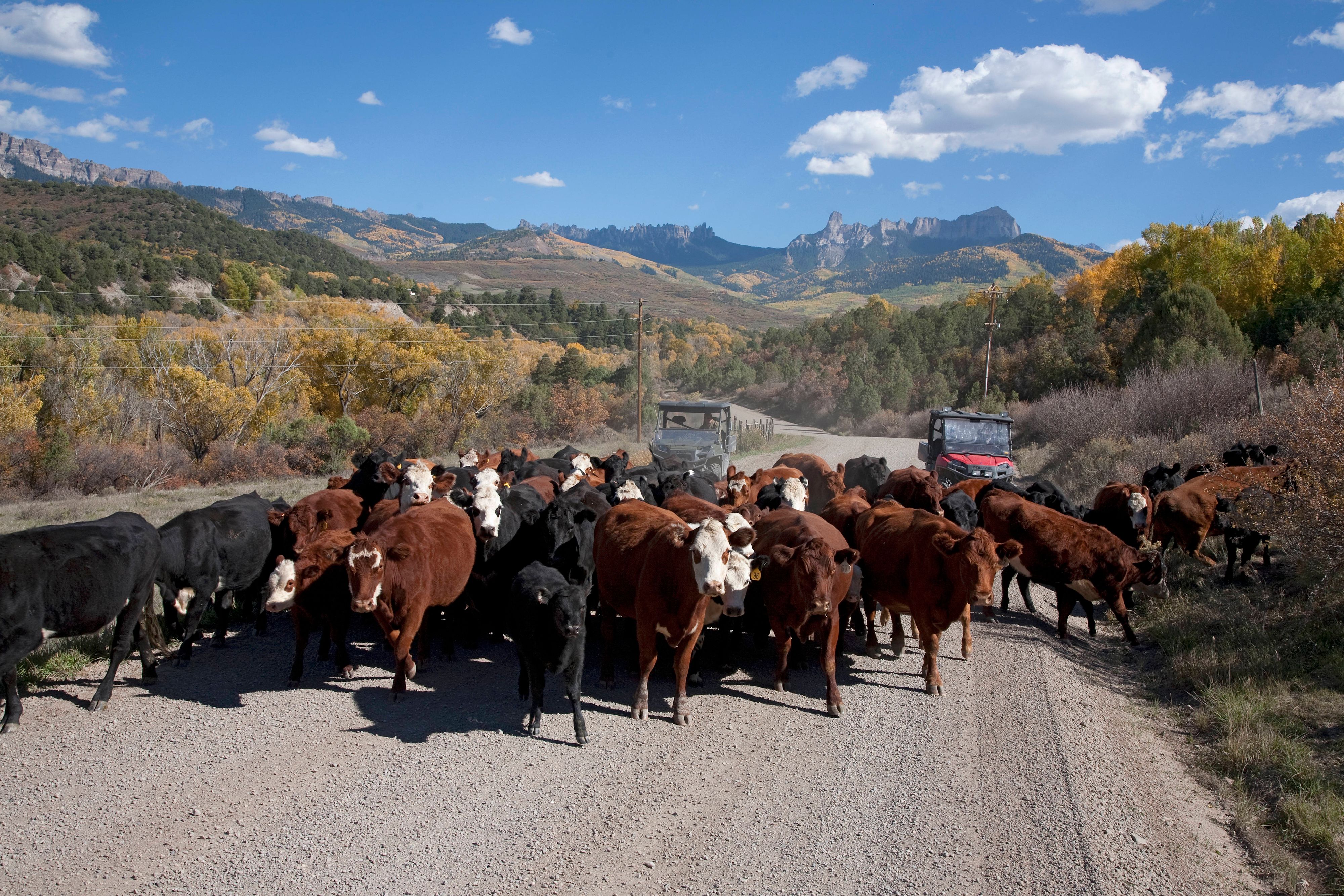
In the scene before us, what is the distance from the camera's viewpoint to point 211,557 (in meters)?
7.86

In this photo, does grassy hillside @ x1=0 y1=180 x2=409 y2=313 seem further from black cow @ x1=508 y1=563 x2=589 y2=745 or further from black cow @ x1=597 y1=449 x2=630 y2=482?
black cow @ x1=508 y1=563 x2=589 y2=745

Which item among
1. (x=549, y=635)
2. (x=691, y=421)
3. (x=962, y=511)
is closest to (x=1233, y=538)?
(x=962, y=511)

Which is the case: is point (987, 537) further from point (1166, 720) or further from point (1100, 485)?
point (1100, 485)

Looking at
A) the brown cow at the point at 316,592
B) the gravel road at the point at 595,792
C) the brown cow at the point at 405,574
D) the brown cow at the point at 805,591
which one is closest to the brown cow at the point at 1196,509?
the gravel road at the point at 595,792

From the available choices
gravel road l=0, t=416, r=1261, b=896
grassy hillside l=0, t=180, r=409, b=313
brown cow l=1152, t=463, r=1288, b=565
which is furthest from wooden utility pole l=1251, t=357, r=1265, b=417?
grassy hillside l=0, t=180, r=409, b=313

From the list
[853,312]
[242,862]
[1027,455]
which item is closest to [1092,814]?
[242,862]

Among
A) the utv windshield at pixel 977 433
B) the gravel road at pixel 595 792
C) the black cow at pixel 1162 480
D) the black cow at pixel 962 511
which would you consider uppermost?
the utv windshield at pixel 977 433

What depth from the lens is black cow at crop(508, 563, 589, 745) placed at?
5.89 m

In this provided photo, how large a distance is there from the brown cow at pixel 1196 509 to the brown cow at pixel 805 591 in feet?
20.4

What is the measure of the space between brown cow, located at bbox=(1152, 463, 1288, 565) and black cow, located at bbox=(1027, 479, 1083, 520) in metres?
1.04

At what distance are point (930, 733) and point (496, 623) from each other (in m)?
4.55

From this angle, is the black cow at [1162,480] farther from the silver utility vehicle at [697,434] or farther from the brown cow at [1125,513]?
the silver utility vehicle at [697,434]

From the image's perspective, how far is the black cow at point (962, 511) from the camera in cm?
1005

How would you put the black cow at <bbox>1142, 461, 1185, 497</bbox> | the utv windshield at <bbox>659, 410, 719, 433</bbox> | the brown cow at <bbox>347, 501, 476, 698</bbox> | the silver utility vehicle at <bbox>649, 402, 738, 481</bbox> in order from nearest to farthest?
the brown cow at <bbox>347, 501, 476, 698</bbox> → the black cow at <bbox>1142, 461, 1185, 497</bbox> → the silver utility vehicle at <bbox>649, 402, 738, 481</bbox> → the utv windshield at <bbox>659, 410, 719, 433</bbox>
